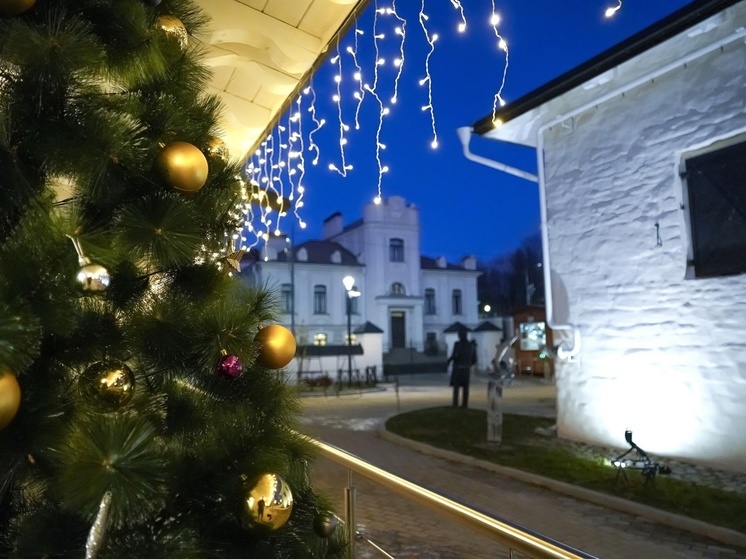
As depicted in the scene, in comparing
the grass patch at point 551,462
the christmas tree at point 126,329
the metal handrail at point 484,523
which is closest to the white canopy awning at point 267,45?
the christmas tree at point 126,329

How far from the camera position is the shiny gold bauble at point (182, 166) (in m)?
1.45

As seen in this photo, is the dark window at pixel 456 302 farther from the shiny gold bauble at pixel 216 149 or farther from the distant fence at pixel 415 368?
the shiny gold bauble at pixel 216 149

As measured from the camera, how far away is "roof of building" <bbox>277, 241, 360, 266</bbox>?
34.0 metres

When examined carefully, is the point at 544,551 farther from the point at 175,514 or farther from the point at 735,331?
the point at 735,331

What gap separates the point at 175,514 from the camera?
137 centimetres

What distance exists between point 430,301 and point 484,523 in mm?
36718

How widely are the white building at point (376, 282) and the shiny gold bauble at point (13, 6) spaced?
103 ft

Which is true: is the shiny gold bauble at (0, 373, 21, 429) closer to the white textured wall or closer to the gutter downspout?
the white textured wall

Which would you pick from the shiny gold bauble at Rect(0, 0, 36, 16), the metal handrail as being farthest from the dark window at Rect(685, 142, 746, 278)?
the shiny gold bauble at Rect(0, 0, 36, 16)

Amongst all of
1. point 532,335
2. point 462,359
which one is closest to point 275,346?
point 462,359

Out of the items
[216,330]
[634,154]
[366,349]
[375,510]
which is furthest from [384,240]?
[216,330]

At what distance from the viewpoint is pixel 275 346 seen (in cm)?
155

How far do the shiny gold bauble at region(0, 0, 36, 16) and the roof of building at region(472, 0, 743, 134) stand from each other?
181 inches

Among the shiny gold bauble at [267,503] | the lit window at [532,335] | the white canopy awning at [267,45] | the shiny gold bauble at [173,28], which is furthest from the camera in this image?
the lit window at [532,335]
